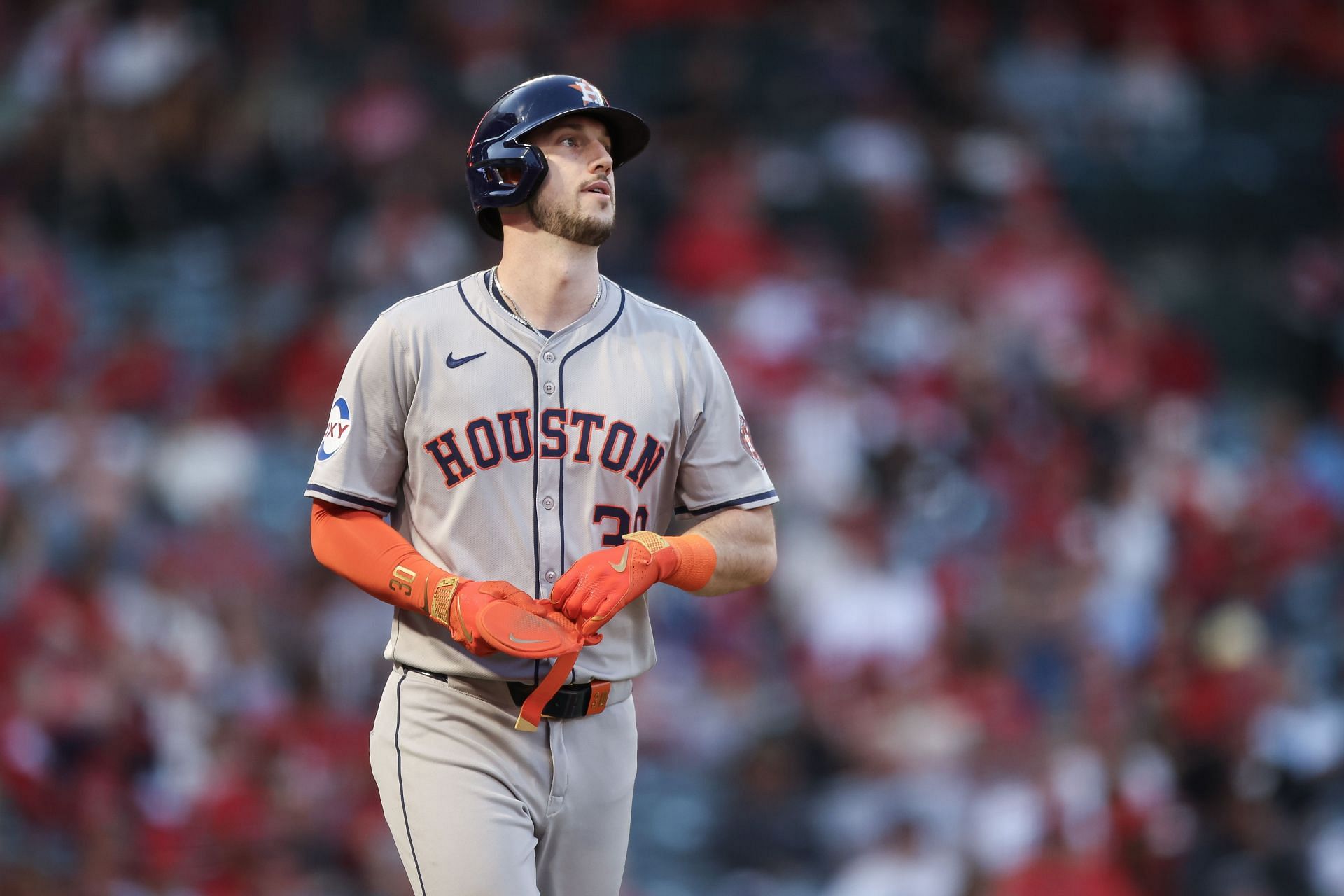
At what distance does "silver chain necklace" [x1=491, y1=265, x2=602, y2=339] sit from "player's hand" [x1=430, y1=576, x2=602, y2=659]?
54 cm

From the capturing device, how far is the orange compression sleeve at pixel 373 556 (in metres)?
2.97

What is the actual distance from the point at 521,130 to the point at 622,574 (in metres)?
0.89

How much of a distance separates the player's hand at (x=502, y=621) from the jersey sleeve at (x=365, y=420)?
0.30m

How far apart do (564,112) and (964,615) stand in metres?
4.93

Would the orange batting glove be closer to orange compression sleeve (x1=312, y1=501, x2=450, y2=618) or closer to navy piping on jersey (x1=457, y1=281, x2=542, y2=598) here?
navy piping on jersey (x1=457, y1=281, x2=542, y2=598)

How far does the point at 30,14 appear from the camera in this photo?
10273 mm

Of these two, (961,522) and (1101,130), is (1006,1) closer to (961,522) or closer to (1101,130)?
(1101,130)

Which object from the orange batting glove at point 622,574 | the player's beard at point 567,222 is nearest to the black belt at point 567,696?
the orange batting glove at point 622,574

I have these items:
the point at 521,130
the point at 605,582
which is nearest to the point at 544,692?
the point at 605,582

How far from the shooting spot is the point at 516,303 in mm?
3229

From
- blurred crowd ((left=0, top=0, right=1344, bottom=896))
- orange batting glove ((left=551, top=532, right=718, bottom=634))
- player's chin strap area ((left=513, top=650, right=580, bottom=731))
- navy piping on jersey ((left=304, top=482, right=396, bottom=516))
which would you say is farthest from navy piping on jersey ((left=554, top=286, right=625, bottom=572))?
blurred crowd ((left=0, top=0, right=1344, bottom=896))

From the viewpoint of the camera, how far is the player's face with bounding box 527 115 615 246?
124 inches

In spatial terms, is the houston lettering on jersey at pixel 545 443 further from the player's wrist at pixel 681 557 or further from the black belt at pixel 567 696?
the black belt at pixel 567 696

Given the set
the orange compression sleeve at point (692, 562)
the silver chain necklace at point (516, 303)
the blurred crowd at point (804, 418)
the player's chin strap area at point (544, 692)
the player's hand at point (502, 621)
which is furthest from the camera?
the blurred crowd at point (804, 418)
